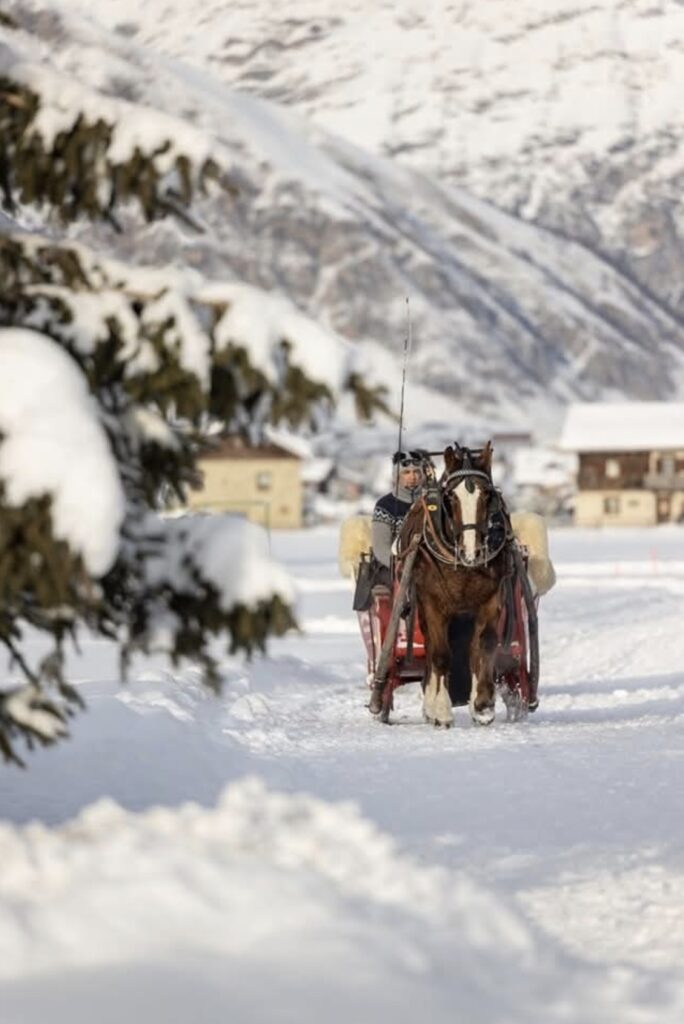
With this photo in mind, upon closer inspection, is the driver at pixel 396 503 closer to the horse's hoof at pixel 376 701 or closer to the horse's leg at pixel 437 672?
the horse's hoof at pixel 376 701

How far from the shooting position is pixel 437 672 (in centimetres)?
1577

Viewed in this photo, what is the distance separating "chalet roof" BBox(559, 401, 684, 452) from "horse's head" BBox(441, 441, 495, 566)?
123m

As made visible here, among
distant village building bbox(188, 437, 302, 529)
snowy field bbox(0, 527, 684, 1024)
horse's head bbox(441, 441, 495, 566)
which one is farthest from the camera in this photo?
distant village building bbox(188, 437, 302, 529)

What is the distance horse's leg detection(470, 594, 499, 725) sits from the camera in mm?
15617

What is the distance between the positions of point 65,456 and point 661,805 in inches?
232

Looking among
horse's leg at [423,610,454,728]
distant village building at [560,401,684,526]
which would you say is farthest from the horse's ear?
distant village building at [560,401,684,526]

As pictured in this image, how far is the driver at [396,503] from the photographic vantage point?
17.1 meters

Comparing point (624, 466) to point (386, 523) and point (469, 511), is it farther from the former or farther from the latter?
point (469, 511)

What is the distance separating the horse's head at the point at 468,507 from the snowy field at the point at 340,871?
1322 millimetres

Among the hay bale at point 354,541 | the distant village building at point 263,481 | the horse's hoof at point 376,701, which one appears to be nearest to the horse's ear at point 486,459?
the horse's hoof at point 376,701

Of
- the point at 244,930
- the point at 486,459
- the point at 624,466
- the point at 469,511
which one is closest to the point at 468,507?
the point at 469,511

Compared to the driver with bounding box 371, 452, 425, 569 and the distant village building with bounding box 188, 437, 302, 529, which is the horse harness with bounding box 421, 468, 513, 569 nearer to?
the driver with bounding box 371, 452, 425, 569

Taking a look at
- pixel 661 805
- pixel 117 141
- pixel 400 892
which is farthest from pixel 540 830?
pixel 117 141

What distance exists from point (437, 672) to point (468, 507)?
1.40 metres
